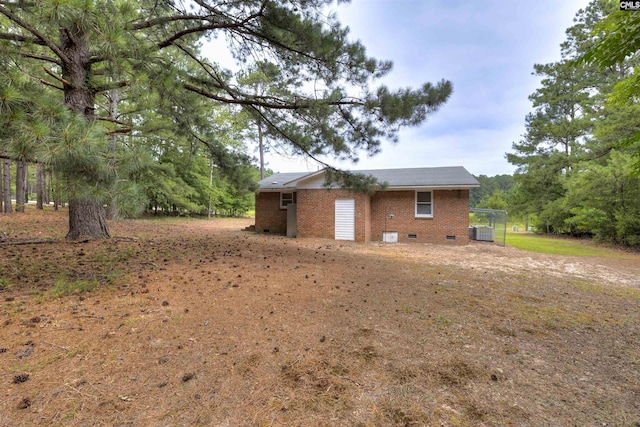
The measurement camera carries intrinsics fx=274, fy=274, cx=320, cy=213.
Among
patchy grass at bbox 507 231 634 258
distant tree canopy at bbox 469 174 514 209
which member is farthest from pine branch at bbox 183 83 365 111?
distant tree canopy at bbox 469 174 514 209

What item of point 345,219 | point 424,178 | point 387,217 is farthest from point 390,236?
point 424,178

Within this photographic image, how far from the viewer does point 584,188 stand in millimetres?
12000

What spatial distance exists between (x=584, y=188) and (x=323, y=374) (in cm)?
1529

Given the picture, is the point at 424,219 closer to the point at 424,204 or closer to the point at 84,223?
the point at 424,204

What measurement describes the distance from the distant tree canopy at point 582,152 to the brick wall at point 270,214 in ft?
40.5

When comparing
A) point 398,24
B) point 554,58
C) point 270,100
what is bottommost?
point 270,100

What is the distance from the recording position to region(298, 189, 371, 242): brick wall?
12.3 metres

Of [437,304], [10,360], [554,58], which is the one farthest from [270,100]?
[554,58]

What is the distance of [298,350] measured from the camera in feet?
8.61

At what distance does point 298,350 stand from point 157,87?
487 cm

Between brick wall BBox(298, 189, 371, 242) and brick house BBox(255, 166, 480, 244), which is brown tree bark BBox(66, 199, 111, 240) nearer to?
brick house BBox(255, 166, 480, 244)

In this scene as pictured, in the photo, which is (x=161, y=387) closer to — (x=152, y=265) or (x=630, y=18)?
(x=152, y=265)

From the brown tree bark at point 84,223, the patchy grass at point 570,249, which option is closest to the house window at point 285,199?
the brown tree bark at point 84,223

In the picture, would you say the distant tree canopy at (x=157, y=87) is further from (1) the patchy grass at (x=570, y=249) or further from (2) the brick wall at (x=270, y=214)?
(1) the patchy grass at (x=570, y=249)
